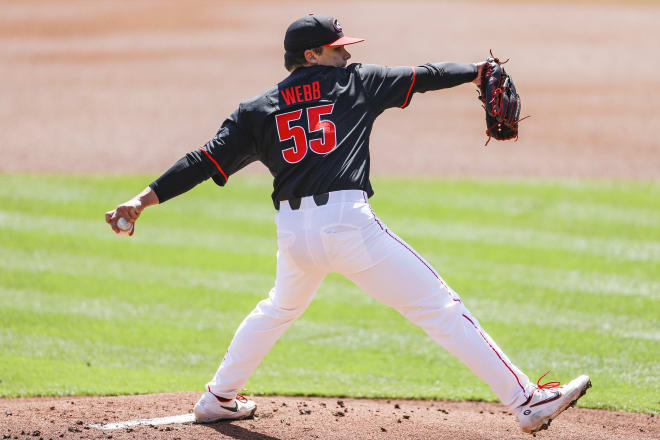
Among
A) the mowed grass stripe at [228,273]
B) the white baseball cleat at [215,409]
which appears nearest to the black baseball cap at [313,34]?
the white baseball cleat at [215,409]

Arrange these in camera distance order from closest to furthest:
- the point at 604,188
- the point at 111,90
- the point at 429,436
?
1. the point at 429,436
2. the point at 604,188
3. the point at 111,90

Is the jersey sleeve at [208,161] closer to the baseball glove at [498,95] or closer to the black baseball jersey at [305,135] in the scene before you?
the black baseball jersey at [305,135]

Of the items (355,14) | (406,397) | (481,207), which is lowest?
(406,397)

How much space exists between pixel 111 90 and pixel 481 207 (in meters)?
6.48

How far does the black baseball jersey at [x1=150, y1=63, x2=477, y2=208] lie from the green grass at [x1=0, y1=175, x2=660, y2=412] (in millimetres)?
1545

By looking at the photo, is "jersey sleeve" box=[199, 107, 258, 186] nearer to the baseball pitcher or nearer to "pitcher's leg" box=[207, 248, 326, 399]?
the baseball pitcher

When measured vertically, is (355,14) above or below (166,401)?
above

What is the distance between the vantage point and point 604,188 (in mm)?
8852

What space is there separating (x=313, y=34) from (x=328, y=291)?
3.06m

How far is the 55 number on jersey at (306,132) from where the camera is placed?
12.3 feet

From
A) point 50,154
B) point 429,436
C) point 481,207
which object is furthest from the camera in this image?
point 50,154

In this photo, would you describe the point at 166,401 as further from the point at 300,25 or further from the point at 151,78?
the point at 151,78

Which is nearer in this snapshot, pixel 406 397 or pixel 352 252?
pixel 352 252

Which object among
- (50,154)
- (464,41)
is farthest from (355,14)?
(50,154)
